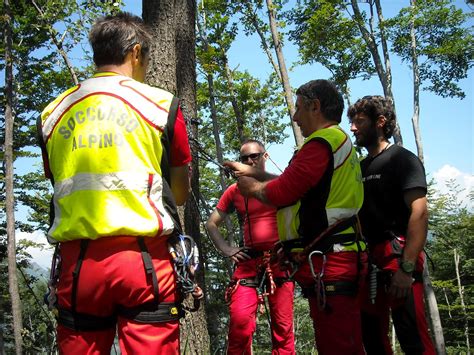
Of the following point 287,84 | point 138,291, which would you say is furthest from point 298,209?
point 287,84

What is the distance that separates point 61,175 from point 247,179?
1.35 meters

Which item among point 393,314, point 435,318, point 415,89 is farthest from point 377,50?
point 393,314

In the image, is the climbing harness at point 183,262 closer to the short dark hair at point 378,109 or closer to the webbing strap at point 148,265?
the webbing strap at point 148,265

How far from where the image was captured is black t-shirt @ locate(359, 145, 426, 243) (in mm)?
3510

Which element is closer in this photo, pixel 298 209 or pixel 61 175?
pixel 61 175

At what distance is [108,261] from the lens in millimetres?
1761

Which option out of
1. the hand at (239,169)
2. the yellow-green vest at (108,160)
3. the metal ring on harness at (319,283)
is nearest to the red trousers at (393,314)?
the metal ring on harness at (319,283)

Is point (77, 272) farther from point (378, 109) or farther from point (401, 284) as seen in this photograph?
point (378, 109)

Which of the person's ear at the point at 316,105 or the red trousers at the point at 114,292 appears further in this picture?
the person's ear at the point at 316,105

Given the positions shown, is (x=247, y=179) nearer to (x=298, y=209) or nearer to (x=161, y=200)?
(x=298, y=209)

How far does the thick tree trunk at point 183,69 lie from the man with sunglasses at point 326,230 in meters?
1.19

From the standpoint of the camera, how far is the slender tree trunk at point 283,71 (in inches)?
586

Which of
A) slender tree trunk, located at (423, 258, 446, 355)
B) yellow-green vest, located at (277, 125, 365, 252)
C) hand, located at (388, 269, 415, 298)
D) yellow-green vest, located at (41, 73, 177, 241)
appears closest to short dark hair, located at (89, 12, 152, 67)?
yellow-green vest, located at (41, 73, 177, 241)

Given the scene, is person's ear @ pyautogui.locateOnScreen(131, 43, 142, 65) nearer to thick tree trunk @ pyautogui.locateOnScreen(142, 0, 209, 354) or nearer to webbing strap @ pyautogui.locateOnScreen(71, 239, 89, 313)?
webbing strap @ pyautogui.locateOnScreen(71, 239, 89, 313)
